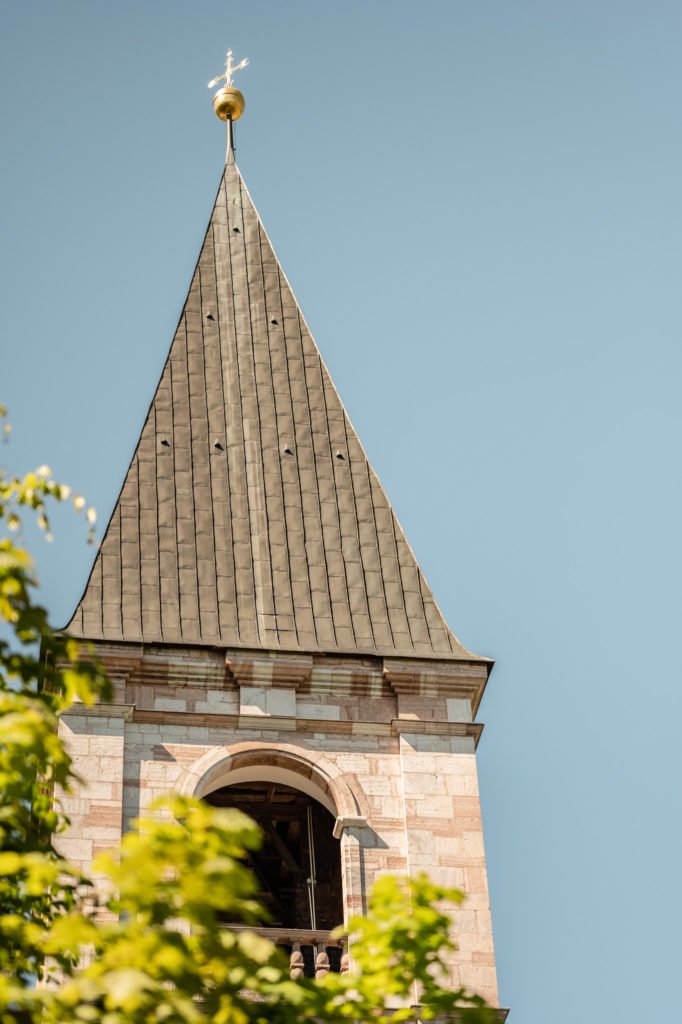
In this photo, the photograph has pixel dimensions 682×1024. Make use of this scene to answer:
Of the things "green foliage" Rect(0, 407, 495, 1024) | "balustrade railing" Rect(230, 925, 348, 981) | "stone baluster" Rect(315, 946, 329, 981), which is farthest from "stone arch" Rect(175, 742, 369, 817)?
"green foliage" Rect(0, 407, 495, 1024)

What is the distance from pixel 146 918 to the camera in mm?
11422

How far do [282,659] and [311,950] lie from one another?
→ 10.9 feet

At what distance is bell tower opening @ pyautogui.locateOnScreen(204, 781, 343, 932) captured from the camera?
23766 millimetres

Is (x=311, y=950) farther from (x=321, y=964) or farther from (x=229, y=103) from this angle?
(x=229, y=103)

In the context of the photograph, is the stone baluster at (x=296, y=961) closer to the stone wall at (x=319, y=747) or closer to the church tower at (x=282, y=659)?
the church tower at (x=282, y=659)

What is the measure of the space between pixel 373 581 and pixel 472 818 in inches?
157

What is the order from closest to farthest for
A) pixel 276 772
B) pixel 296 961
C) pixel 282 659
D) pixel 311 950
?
1. pixel 296 961
2. pixel 311 950
3. pixel 276 772
4. pixel 282 659

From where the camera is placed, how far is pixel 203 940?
1150cm

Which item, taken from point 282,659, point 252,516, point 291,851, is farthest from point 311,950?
point 252,516

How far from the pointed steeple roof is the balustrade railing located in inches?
141

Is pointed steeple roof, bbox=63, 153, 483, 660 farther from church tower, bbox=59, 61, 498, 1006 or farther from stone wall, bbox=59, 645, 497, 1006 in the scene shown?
stone wall, bbox=59, 645, 497, 1006

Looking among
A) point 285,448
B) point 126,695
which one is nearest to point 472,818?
point 126,695

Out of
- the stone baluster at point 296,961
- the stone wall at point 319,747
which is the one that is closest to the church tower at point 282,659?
the stone wall at point 319,747

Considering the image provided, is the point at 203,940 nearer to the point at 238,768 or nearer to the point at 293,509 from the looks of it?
the point at 238,768
